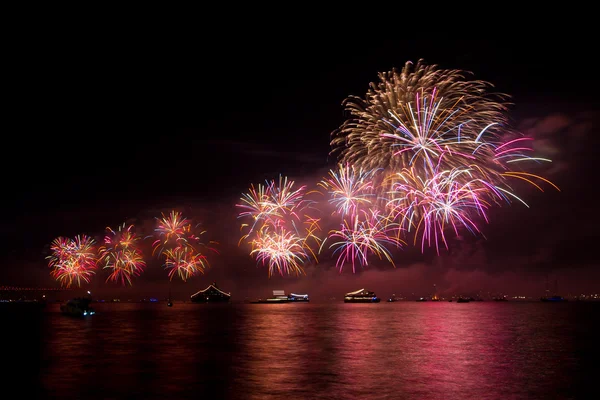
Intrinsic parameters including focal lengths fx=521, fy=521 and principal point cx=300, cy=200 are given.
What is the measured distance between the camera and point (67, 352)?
40.3 meters

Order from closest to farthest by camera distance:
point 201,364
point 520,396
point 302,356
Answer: point 520,396
point 201,364
point 302,356

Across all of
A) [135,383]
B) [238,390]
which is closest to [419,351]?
[238,390]

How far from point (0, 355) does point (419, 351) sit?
32.1m

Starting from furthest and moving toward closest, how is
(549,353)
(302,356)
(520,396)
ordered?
(549,353) < (302,356) < (520,396)

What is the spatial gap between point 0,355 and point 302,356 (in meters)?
23.4

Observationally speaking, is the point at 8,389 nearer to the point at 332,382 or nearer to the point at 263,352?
the point at 332,382

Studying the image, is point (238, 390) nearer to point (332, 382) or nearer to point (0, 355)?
point (332, 382)

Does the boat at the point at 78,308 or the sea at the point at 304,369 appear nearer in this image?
the sea at the point at 304,369

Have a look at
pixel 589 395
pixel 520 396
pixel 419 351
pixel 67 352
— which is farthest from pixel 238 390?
pixel 67 352

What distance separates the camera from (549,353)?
40000mm

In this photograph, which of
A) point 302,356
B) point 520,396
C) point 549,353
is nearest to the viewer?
point 520,396

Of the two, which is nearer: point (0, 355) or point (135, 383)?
point (135, 383)

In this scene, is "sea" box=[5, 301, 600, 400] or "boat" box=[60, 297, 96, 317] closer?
"sea" box=[5, 301, 600, 400]

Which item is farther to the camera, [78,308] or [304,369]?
[78,308]
